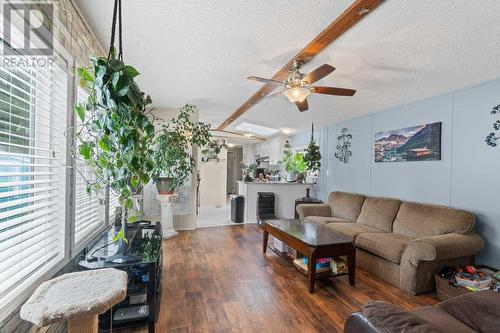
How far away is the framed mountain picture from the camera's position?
3.22m

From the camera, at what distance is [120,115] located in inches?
49.1

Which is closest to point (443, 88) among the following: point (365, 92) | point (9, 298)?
point (365, 92)

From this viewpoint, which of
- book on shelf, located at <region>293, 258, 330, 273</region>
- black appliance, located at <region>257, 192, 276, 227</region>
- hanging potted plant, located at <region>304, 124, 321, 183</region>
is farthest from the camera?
black appliance, located at <region>257, 192, 276, 227</region>

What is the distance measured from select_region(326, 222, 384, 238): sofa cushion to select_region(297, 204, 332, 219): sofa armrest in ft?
2.24

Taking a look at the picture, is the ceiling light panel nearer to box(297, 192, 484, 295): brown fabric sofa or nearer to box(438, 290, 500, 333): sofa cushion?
box(297, 192, 484, 295): brown fabric sofa

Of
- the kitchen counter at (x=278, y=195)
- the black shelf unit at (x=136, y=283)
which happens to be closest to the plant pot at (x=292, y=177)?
the kitchen counter at (x=278, y=195)

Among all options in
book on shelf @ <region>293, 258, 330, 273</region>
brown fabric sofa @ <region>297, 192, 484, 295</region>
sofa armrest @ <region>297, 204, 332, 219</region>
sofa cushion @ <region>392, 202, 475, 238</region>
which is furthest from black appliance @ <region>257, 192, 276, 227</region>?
sofa cushion @ <region>392, 202, 475, 238</region>

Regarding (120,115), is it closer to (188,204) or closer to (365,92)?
(365,92)

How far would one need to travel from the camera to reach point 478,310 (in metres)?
1.44

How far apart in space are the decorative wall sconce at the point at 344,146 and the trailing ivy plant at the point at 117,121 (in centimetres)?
421

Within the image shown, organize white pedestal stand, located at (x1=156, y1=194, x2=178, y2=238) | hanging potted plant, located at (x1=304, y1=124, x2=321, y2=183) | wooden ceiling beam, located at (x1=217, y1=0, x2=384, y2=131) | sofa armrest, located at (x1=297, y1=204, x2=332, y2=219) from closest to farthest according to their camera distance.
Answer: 1. wooden ceiling beam, located at (x1=217, y1=0, x2=384, y2=131)
2. white pedestal stand, located at (x1=156, y1=194, x2=178, y2=238)
3. sofa armrest, located at (x1=297, y1=204, x2=332, y2=219)
4. hanging potted plant, located at (x1=304, y1=124, x2=321, y2=183)

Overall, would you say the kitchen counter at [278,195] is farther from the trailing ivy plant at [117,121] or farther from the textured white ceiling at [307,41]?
the trailing ivy plant at [117,121]

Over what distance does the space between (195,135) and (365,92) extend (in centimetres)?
292

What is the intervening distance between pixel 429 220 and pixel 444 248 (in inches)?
26.4
